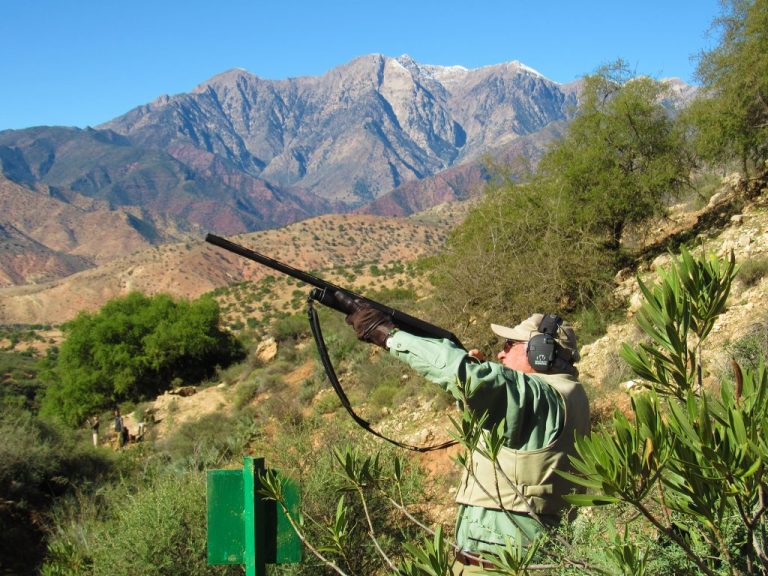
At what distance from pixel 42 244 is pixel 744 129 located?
153 meters

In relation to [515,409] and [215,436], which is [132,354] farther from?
[515,409]

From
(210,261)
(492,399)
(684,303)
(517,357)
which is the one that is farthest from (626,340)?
(210,261)

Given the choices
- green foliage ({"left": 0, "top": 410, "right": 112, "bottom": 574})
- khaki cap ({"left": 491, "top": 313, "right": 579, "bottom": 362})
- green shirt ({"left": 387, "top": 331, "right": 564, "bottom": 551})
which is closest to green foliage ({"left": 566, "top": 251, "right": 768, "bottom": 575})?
green shirt ({"left": 387, "top": 331, "right": 564, "bottom": 551})

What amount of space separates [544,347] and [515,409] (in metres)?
0.45

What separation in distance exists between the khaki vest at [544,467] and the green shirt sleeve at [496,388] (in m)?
0.05

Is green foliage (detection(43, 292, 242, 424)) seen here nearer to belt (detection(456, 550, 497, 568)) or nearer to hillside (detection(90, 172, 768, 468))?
hillside (detection(90, 172, 768, 468))

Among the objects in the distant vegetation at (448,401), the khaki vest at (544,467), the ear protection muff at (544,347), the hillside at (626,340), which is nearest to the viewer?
the distant vegetation at (448,401)

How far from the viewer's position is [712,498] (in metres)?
1.45

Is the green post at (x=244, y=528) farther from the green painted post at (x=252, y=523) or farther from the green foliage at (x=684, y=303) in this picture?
the green foliage at (x=684, y=303)

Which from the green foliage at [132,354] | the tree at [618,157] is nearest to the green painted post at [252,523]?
the tree at [618,157]

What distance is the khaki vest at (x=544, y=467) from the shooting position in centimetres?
267

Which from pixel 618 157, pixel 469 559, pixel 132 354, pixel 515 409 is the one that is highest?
pixel 618 157

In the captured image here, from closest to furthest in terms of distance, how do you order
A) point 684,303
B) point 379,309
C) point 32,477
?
point 684,303, point 379,309, point 32,477

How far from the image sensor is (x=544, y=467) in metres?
2.68
